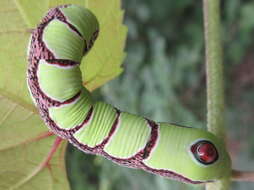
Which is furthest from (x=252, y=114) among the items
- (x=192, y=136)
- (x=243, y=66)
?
(x=192, y=136)

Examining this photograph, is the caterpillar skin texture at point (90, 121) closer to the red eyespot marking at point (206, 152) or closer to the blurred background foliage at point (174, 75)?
the red eyespot marking at point (206, 152)

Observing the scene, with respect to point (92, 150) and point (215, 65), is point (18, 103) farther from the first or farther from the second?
point (215, 65)

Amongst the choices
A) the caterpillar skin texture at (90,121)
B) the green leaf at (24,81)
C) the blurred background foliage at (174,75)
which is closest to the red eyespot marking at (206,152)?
the caterpillar skin texture at (90,121)

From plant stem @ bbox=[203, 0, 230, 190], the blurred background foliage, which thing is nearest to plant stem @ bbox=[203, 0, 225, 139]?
plant stem @ bbox=[203, 0, 230, 190]

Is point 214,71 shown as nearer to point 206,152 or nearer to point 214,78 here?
point 214,78

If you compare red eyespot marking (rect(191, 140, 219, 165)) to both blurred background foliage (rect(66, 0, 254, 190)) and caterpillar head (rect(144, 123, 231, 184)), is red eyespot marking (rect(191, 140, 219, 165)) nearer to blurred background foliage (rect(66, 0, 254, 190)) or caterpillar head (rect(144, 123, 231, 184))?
caterpillar head (rect(144, 123, 231, 184))

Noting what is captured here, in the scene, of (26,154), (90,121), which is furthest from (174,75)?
(90,121)
